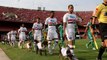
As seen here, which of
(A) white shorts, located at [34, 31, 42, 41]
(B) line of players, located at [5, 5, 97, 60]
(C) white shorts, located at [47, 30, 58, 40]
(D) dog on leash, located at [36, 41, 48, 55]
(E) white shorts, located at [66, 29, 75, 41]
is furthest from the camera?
(A) white shorts, located at [34, 31, 42, 41]

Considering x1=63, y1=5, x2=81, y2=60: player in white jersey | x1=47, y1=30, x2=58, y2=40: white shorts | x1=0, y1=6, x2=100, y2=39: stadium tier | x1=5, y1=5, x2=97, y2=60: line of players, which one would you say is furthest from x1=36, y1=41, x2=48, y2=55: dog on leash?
x1=0, y1=6, x2=100, y2=39: stadium tier

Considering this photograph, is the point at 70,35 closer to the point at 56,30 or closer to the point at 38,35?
the point at 56,30

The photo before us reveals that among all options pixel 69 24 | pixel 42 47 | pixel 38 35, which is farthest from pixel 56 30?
pixel 69 24

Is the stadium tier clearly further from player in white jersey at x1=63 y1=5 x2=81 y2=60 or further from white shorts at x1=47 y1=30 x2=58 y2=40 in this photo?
player in white jersey at x1=63 y1=5 x2=81 y2=60

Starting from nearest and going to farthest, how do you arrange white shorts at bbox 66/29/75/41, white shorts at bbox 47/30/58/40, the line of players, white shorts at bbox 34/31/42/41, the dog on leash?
1. the line of players
2. white shorts at bbox 66/29/75/41
3. the dog on leash
4. white shorts at bbox 47/30/58/40
5. white shorts at bbox 34/31/42/41

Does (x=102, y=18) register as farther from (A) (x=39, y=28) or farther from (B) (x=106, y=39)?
(A) (x=39, y=28)

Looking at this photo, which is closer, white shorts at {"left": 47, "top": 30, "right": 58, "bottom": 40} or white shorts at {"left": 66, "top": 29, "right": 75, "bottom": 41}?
white shorts at {"left": 66, "top": 29, "right": 75, "bottom": 41}

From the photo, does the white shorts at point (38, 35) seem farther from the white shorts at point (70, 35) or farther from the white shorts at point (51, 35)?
the white shorts at point (70, 35)

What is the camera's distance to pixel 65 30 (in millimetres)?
13289

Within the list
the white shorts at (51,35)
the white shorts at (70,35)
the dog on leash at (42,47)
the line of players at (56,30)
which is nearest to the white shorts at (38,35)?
the line of players at (56,30)

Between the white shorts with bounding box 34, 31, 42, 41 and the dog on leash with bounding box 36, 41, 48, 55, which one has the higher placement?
the white shorts with bounding box 34, 31, 42, 41

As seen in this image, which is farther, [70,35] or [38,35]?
[38,35]

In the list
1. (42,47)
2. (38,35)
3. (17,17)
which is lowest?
(17,17)

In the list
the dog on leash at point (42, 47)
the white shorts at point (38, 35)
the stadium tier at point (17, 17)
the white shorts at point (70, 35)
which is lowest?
the stadium tier at point (17, 17)
